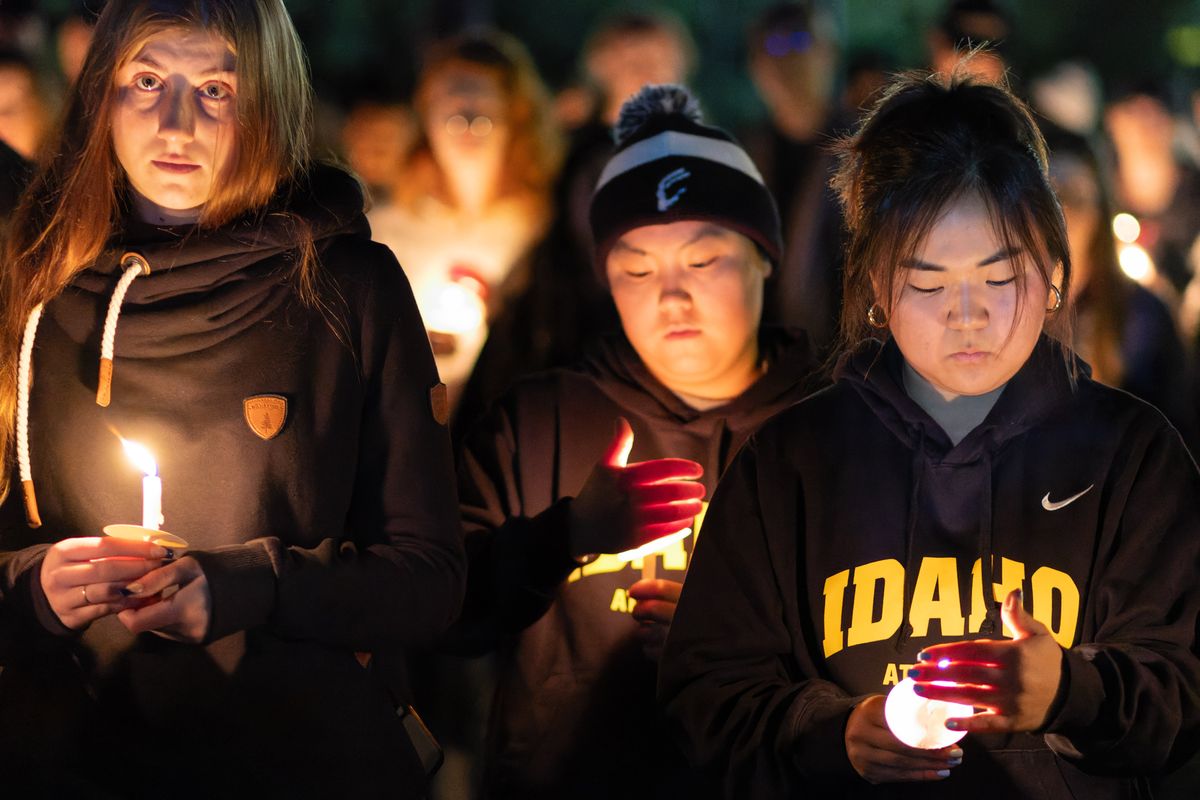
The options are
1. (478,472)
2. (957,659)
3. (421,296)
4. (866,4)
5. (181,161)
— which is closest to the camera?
(957,659)

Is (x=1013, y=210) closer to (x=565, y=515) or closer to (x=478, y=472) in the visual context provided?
(x=565, y=515)

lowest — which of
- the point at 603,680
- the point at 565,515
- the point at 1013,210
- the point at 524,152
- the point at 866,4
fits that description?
the point at 603,680

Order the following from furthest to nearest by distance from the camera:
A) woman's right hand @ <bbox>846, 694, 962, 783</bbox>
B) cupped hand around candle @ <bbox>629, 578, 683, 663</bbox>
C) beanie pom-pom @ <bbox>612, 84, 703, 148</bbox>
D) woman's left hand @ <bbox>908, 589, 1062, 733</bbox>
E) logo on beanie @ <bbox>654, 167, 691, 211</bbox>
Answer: beanie pom-pom @ <bbox>612, 84, 703, 148</bbox>, logo on beanie @ <bbox>654, 167, 691, 211</bbox>, cupped hand around candle @ <bbox>629, 578, 683, 663</bbox>, woman's right hand @ <bbox>846, 694, 962, 783</bbox>, woman's left hand @ <bbox>908, 589, 1062, 733</bbox>

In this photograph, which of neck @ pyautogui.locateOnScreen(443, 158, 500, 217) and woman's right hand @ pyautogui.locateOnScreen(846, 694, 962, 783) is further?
neck @ pyautogui.locateOnScreen(443, 158, 500, 217)

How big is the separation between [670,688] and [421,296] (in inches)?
106

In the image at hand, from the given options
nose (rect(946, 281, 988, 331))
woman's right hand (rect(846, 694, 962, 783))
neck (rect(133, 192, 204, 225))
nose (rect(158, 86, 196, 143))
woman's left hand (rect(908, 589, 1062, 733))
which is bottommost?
woman's right hand (rect(846, 694, 962, 783))

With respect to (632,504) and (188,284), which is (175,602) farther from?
(632,504)

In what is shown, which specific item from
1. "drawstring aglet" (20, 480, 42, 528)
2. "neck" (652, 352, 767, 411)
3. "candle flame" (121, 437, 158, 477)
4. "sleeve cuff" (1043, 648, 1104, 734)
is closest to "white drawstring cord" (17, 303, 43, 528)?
"drawstring aglet" (20, 480, 42, 528)

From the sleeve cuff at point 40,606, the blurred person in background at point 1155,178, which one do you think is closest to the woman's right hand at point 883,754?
the sleeve cuff at point 40,606

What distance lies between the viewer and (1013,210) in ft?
9.43

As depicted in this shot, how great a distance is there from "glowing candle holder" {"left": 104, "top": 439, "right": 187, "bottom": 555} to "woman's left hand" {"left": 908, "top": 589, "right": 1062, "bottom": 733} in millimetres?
1176

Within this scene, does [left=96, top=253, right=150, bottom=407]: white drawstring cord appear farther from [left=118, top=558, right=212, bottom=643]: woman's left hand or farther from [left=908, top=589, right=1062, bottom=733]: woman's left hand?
[left=908, top=589, right=1062, bottom=733]: woman's left hand

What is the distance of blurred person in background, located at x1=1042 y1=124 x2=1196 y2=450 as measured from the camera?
5148 millimetres

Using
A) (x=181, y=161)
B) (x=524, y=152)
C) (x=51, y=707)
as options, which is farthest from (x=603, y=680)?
(x=524, y=152)
